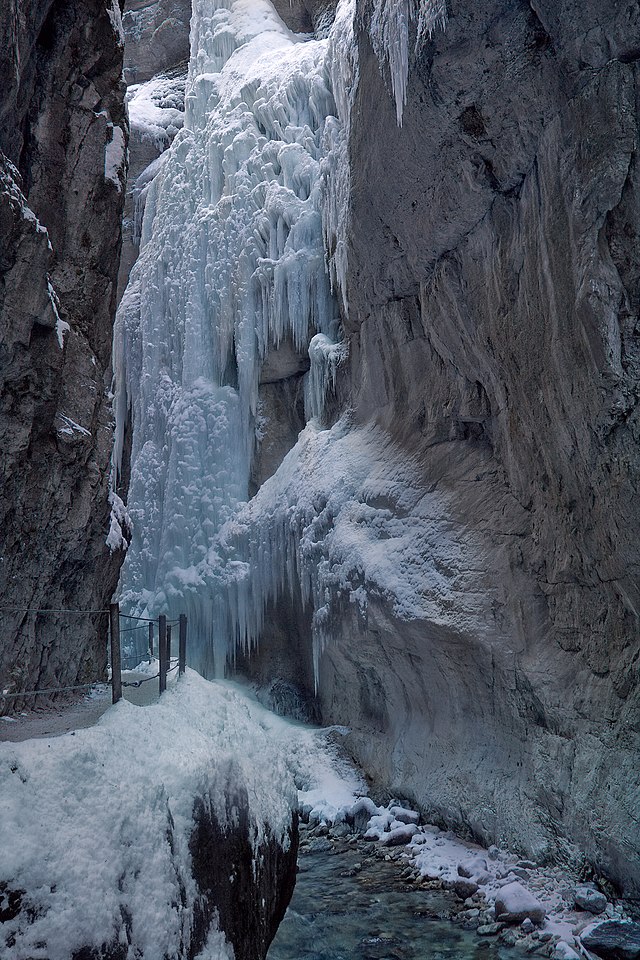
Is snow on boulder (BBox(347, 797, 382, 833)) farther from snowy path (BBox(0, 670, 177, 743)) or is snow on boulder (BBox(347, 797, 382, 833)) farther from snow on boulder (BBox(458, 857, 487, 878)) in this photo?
snowy path (BBox(0, 670, 177, 743))

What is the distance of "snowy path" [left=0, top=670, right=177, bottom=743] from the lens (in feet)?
17.3

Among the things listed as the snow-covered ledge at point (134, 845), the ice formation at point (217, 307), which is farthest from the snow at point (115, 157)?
the snow-covered ledge at point (134, 845)

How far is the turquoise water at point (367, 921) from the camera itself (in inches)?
257

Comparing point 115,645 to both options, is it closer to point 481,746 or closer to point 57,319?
point 57,319

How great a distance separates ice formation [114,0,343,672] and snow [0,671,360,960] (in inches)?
340

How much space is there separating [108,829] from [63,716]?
2.35m

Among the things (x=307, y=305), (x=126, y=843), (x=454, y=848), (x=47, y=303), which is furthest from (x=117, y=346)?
(x=126, y=843)

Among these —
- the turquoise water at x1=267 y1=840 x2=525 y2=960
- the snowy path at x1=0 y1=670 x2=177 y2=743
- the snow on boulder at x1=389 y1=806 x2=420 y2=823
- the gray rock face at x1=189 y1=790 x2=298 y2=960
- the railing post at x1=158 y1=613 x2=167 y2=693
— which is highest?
the railing post at x1=158 y1=613 x2=167 y2=693

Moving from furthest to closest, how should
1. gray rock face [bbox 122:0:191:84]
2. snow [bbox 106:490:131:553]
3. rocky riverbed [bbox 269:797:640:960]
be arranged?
gray rock face [bbox 122:0:191:84], snow [bbox 106:490:131:553], rocky riverbed [bbox 269:797:640:960]

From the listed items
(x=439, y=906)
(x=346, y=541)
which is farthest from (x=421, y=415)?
(x=439, y=906)

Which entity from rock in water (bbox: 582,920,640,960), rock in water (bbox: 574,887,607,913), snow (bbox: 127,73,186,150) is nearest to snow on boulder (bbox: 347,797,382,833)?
rock in water (bbox: 574,887,607,913)

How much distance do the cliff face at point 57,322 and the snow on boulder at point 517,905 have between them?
15.3 feet

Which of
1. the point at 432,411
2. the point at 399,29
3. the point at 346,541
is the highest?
the point at 399,29

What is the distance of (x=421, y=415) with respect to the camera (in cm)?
1041
